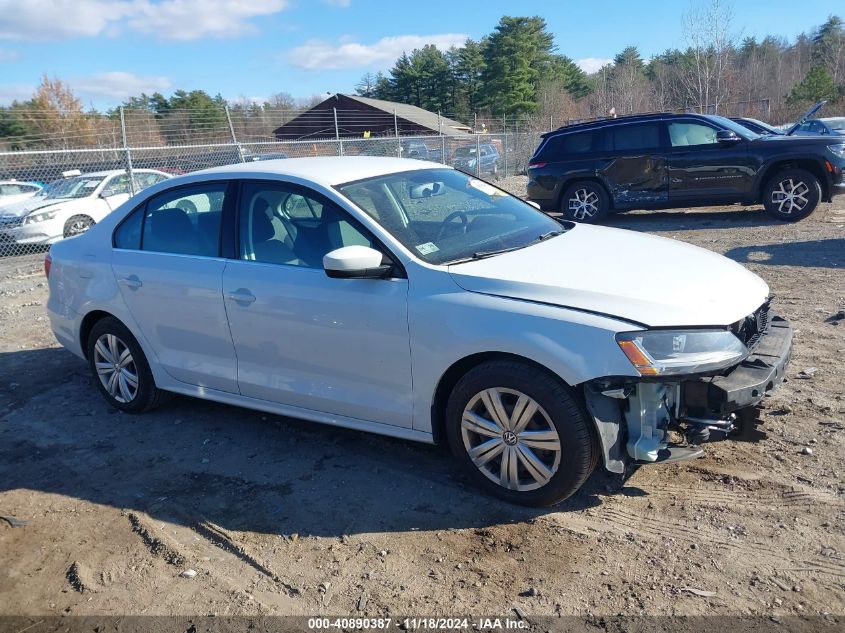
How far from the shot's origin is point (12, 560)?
3.49 metres

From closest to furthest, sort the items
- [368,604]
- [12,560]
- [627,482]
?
[368,604] < [12,560] < [627,482]

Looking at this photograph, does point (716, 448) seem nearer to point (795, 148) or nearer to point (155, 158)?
point (795, 148)

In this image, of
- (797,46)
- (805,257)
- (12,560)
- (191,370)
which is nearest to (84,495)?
(12,560)

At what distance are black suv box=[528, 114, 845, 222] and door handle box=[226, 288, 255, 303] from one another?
9.26 metres

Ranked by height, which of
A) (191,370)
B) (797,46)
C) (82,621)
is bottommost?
(82,621)

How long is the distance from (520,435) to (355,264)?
118 cm

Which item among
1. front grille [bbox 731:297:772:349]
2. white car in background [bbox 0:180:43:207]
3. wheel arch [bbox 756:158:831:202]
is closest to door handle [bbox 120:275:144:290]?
front grille [bbox 731:297:772:349]

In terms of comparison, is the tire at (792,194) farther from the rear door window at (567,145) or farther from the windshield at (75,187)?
the windshield at (75,187)

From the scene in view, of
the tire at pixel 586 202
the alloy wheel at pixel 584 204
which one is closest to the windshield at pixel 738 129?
the tire at pixel 586 202

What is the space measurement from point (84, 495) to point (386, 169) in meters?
2.66

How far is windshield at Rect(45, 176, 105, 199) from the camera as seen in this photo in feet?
48.8

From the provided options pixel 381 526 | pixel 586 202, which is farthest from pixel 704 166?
pixel 381 526

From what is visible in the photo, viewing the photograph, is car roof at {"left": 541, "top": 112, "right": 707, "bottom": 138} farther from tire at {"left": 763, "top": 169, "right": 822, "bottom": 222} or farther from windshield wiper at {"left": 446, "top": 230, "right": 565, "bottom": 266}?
windshield wiper at {"left": 446, "top": 230, "right": 565, "bottom": 266}

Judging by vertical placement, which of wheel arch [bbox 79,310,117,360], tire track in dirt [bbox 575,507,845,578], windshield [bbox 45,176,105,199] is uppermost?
windshield [bbox 45,176,105,199]
